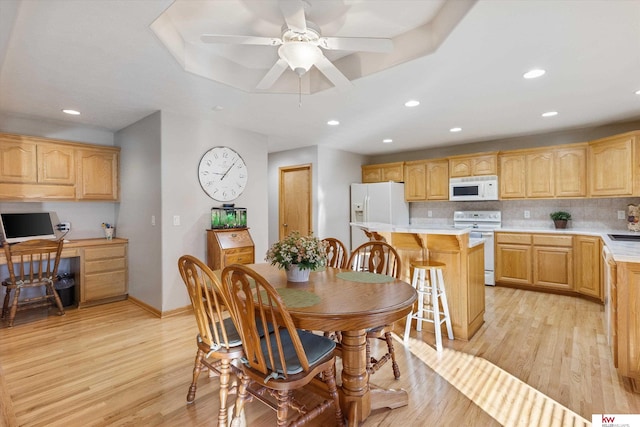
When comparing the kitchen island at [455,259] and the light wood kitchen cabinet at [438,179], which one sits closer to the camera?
the kitchen island at [455,259]

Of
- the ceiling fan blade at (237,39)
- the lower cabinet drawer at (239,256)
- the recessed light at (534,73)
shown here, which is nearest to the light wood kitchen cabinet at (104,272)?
the lower cabinet drawer at (239,256)

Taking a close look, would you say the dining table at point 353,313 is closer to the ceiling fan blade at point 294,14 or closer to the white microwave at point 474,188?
the ceiling fan blade at point 294,14

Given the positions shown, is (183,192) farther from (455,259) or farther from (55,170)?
(455,259)

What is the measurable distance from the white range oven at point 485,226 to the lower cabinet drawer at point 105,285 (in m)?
4.99

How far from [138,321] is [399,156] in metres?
5.20

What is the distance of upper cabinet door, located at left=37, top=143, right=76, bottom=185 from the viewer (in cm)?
382

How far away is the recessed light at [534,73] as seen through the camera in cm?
261

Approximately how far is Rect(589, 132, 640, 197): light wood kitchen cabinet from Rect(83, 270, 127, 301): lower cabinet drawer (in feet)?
21.2

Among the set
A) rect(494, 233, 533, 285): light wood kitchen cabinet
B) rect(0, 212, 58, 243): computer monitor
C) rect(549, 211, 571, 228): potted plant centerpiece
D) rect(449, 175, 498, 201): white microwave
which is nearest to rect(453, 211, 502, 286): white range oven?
rect(494, 233, 533, 285): light wood kitchen cabinet

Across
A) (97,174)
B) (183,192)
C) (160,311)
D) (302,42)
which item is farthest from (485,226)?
(97,174)

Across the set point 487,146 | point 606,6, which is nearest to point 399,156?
point 487,146

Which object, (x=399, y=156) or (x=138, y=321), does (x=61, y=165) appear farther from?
(x=399, y=156)

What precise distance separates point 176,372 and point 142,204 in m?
2.32

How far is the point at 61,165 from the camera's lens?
156 inches
